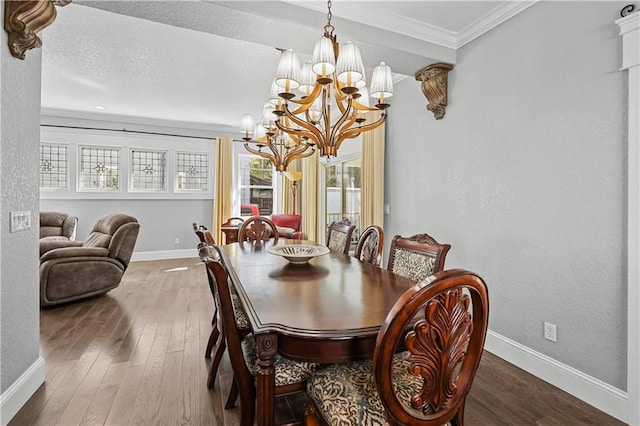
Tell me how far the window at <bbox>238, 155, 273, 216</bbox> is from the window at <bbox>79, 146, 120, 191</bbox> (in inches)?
92.0

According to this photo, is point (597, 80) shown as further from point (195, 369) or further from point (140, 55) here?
point (140, 55)

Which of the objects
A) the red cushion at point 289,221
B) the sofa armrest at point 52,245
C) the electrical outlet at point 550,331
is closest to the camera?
the electrical outlet at point 550,331

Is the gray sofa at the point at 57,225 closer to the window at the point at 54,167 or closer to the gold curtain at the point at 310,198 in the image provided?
the window at the point at 54,167

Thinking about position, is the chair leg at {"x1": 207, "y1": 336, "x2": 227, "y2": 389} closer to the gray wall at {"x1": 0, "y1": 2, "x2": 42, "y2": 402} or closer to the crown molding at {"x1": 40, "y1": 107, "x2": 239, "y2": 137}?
the gray wall at {"x1": 0, "y1": 2, "x2": 42, "y2": 402}

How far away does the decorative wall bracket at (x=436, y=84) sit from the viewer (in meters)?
2.92

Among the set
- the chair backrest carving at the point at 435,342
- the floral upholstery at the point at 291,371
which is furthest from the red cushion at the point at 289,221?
the chair backrest carving at the point at 435,342

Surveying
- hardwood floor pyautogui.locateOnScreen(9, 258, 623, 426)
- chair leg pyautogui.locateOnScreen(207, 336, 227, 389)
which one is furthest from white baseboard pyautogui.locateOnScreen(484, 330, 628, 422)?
chair leg pyautogui.locateOnScreen(207, 336, 227, 389)

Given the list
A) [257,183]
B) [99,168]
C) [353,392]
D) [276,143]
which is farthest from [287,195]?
[353,392]

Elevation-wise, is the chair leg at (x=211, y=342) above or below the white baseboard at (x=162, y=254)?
below

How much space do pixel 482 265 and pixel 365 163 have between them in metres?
1.99

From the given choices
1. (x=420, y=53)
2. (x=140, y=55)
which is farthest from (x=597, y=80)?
(x=140, y=55)

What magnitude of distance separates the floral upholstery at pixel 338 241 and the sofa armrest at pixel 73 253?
2755 millimetres

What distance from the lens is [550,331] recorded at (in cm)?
216

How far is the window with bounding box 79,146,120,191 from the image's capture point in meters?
5.81
